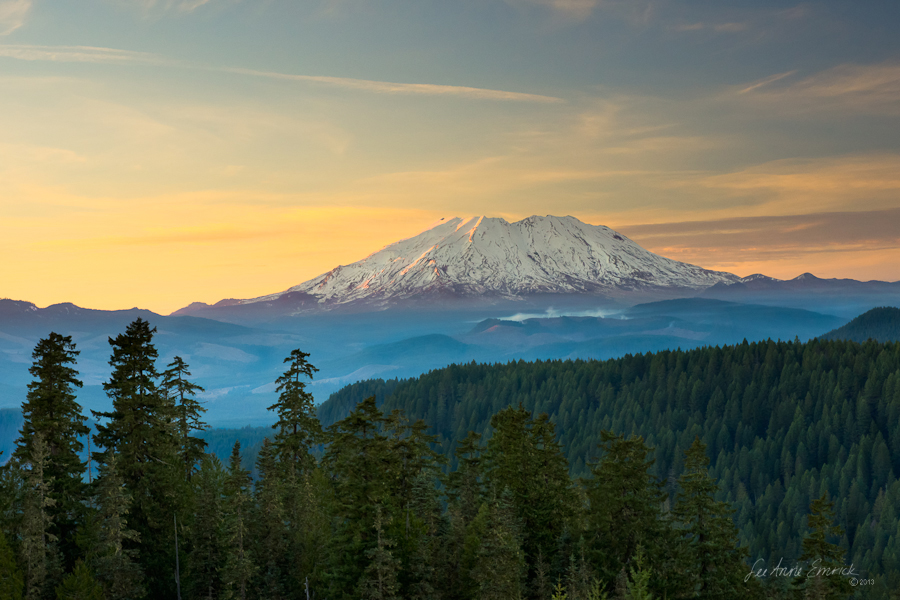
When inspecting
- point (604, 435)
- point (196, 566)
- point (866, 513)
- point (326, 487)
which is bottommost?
point (866, 513)

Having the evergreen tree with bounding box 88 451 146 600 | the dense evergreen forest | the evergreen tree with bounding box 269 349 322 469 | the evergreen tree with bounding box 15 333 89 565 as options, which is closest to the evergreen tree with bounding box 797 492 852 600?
the dense evergreen forest

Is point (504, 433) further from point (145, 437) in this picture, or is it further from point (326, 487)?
point (145, 437)

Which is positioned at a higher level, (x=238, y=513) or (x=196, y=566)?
(x=238, y=513)

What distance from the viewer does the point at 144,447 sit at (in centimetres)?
5366

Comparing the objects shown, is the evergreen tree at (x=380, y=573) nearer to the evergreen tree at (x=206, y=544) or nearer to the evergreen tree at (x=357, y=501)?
the evergreen tree at (x=357, y=501)

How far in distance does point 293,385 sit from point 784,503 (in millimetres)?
146953

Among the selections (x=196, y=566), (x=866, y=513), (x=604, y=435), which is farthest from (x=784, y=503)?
(x=196, y=566)

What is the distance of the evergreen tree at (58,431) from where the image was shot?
51719 millimetres

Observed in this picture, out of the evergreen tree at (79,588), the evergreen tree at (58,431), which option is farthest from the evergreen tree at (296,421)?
the evergreen tree at (79,588)

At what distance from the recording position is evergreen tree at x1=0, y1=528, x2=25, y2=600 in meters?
44.3

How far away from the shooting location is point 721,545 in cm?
4594

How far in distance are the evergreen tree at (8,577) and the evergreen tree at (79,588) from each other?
Result: 6.81 feet

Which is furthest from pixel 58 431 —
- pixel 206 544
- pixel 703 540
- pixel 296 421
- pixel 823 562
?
pixel 823 562

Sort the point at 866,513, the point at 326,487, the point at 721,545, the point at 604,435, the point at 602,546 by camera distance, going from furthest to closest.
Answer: the point at 866,513, the point at 326,487, the point at 604,435, the point at 602,546, the point at 721,545
